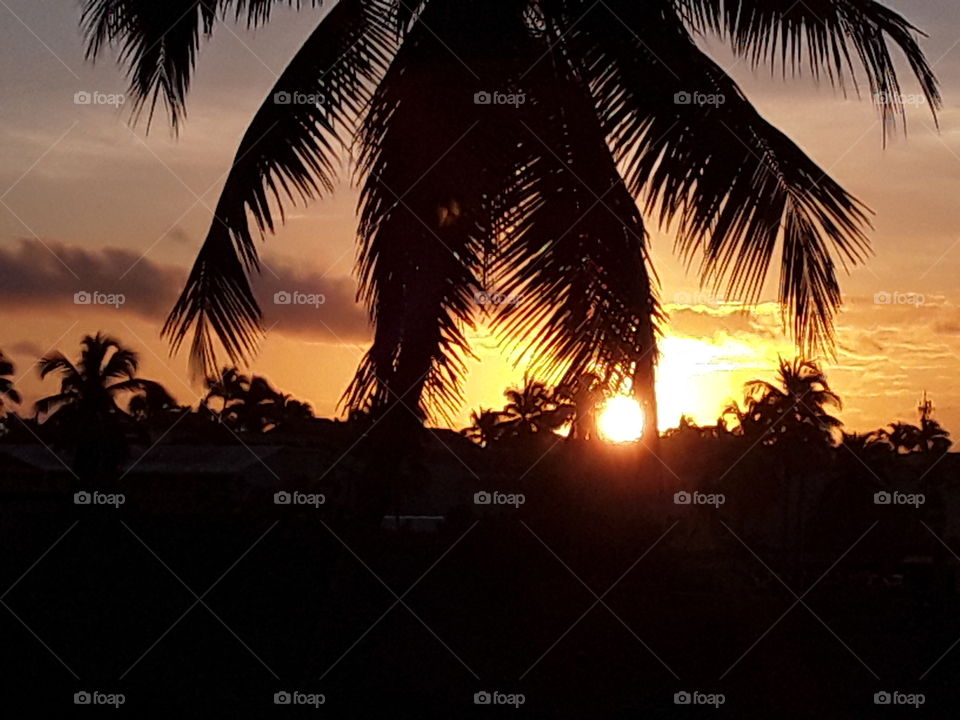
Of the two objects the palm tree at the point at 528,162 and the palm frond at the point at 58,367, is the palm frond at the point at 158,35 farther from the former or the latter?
the palm frond at the point at 58,367

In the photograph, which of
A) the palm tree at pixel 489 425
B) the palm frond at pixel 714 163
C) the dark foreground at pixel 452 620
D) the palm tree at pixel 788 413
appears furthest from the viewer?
the palm tree at pixel 788 413

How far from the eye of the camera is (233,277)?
7.63m

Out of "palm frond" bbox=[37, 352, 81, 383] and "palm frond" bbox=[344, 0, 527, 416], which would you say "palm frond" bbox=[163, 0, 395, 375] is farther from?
"palm frond" bbox=[37, 352, 81, 383]

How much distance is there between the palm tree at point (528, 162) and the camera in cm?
737

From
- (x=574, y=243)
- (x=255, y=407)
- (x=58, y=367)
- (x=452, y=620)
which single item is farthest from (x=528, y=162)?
(x=255, y=407)

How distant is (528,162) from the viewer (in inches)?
303

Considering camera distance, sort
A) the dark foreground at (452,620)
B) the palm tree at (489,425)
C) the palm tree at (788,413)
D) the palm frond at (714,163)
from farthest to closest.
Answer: the palm tree at (788,413)
the palm tree at (489,425)
the dark foreground at (452,620)
the palm frond at (714,163)

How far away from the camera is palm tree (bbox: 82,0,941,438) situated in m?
7.37

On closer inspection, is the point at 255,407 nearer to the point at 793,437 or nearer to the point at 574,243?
the point at 793,437

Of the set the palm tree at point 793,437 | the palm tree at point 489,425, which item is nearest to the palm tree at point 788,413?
the palm tree at point 793,437

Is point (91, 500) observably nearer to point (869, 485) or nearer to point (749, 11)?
point (749, 11)

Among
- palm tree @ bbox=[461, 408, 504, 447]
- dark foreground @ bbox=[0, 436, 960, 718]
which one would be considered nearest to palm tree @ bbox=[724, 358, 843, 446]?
palm tree @ bbox=[461, 408, 504, 447]

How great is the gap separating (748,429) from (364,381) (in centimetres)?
4641

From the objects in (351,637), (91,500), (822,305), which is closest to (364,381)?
(822,305)
